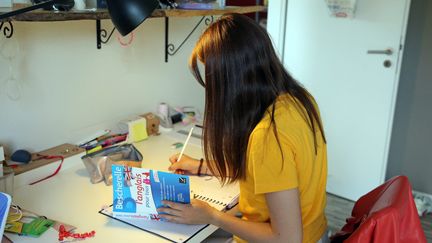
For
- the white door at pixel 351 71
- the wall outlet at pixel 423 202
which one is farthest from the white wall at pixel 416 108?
the white door at pixel 351 71

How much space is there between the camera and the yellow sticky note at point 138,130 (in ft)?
5.80

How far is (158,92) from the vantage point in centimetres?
203

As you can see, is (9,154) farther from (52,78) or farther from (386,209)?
(386,209)

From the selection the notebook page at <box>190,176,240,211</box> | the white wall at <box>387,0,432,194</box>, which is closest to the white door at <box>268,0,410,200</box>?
the white wall at <box>387,0,432,194</box>

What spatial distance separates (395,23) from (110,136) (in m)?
1.70

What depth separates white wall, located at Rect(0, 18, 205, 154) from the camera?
1451 millimetres

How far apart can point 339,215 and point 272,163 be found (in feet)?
→ 5.94

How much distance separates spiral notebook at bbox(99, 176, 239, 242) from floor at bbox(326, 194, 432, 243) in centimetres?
124

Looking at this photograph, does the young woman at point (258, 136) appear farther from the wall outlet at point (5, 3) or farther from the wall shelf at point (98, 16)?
the wall outlet at point (5, 3)

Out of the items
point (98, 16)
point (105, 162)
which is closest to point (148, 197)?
point (105, 162)

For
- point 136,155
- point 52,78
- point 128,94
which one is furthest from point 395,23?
point 52,78

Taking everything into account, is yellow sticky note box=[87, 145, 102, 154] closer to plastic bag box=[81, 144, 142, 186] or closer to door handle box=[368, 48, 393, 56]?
plastic bag box=[81, 144, 142, 186]

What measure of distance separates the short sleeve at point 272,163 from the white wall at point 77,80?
2.78 feet

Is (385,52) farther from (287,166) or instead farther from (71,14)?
(71,14)
